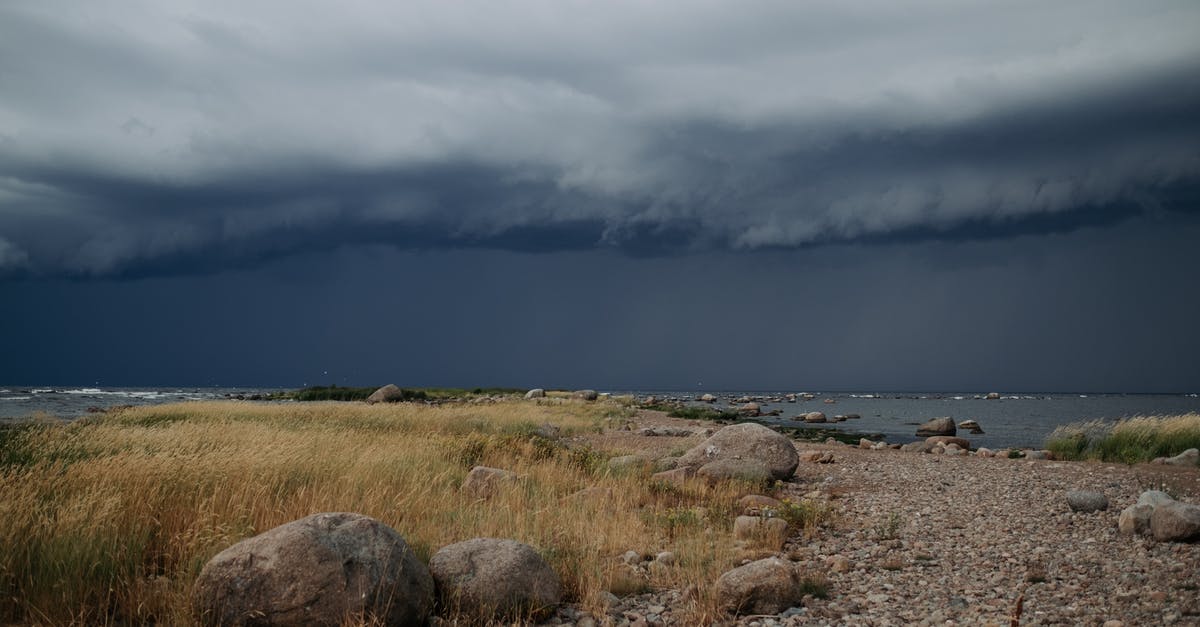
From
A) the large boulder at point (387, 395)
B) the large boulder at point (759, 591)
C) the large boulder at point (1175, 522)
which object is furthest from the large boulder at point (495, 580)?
the large boulder at point (387, 395)

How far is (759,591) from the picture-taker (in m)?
7.54

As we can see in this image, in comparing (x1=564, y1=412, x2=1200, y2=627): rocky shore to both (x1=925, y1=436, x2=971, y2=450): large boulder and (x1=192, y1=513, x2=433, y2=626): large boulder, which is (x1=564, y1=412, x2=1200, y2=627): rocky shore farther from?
(x1=925, y1=436, x2=971, y2=450): large boulder

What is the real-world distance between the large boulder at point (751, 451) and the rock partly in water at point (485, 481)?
5.68 m

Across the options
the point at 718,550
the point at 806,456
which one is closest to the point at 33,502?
the point at 718,550

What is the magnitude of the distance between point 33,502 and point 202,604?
3.61 m

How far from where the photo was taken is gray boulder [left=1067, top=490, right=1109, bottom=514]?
41.1 ft

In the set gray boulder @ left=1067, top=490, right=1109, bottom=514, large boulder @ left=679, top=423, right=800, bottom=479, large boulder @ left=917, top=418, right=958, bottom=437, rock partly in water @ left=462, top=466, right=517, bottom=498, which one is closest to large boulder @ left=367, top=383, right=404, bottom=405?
large boulder @ left=917, top=418, right=958, bottom=437

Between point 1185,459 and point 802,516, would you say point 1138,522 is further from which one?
point 1185,459

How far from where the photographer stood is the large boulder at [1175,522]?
974cm

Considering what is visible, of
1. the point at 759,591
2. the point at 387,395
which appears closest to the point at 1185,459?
the point at 759,591

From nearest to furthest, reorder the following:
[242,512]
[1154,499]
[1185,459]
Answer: [242,512] < [1154,499] < [1185,459]

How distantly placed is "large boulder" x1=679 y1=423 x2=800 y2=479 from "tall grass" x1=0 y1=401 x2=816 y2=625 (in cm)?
228

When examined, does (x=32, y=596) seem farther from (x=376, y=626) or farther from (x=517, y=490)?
(x=517, y=490)

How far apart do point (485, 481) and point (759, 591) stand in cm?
656
